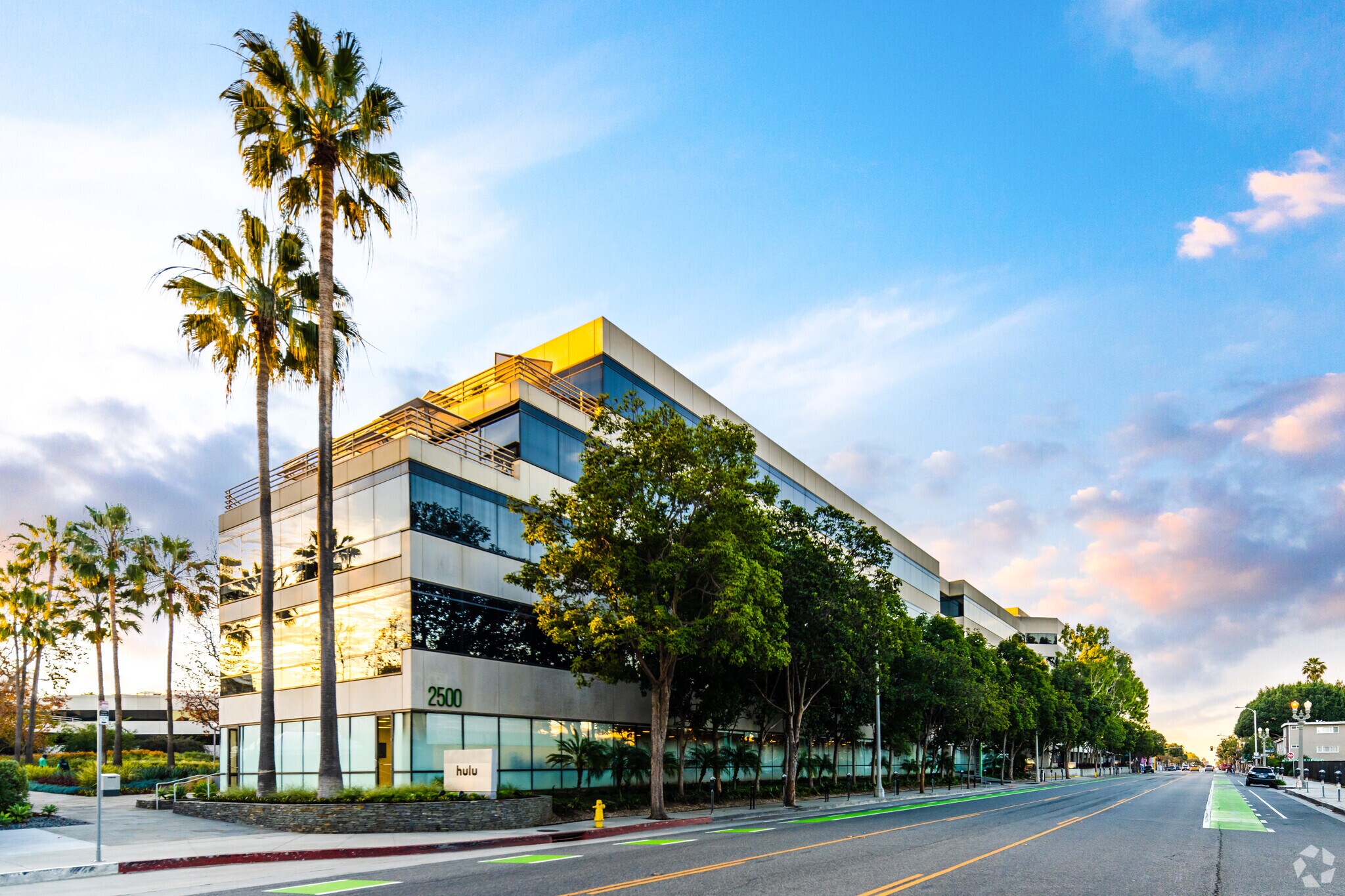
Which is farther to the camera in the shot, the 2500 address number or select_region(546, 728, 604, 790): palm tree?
select_region(546, 728, 604, 790): palm tree

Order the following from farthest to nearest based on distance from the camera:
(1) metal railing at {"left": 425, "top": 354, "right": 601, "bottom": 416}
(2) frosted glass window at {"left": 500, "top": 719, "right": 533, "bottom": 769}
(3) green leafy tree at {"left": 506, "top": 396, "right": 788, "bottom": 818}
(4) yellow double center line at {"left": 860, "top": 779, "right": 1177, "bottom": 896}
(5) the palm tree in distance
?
(5) the palm tree in distance
(1) metal railing at {"left": 425, "top": 354, "right": 601, "bottom": 416}
(2) frosted glass window at {"left": 500, "top": 719, "right": 533, "bottom": 769}
(3) green leafy tree at {"left": 506, "top": 396, "right": 788, "bottom": 818}
(4) yellow double center line at {"left": 860, "top": 779, "right": 1177, "bottom": 896}

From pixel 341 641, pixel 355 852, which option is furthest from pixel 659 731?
pixel 355 852

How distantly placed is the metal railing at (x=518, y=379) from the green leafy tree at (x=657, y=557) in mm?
5711

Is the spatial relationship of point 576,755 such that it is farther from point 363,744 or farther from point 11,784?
point 11,784

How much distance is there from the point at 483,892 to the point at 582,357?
29070 mm

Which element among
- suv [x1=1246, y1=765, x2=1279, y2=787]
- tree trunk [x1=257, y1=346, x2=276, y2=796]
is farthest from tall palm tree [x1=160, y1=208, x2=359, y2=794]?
suv [x1=1246, y1=765, x2=1279, y2=787]

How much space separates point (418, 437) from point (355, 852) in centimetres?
1422

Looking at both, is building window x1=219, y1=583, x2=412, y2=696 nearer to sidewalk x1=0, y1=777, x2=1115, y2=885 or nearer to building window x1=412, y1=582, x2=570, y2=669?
building window x1=412, y1=582, x2=570, y2=669

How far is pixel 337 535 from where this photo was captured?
33.3 metres

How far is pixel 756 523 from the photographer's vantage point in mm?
31125

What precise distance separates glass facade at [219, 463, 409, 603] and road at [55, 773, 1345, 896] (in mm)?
13032

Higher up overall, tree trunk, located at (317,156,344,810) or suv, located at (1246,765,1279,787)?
tree trunk, located at (317,156,344,810)

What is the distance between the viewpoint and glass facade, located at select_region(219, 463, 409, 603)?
31.0 metres
